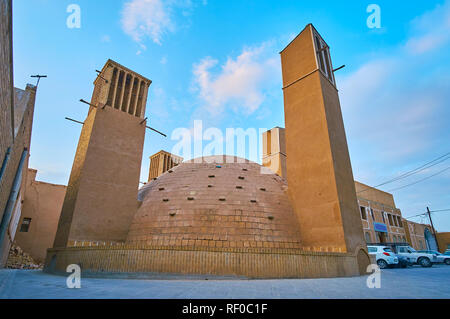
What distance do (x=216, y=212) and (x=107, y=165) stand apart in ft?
20.8

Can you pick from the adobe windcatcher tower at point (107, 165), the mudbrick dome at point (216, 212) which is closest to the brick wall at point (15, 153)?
the adobe windcatcher tower at point (107, 165)

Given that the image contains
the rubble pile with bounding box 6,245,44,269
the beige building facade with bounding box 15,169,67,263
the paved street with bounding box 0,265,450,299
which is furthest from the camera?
the beige building facade with bounding box 15,169,67,263

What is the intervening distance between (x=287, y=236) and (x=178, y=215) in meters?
5.59

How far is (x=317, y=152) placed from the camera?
508 inches

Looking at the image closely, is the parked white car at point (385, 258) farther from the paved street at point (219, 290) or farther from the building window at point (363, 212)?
the building window at point (363, 212)

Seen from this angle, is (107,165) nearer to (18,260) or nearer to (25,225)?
(18,260)

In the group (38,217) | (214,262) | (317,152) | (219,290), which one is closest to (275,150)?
(317,152)

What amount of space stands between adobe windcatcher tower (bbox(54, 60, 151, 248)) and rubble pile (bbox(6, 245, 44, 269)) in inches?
328

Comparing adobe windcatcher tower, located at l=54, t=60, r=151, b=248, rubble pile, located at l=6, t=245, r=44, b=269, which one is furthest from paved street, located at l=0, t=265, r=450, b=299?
Answer: rubble pile, located at l=6, t=245, r=44, b=269

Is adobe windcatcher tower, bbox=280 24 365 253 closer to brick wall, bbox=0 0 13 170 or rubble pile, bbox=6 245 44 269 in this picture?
brick wall, bbox=0 0 13 170

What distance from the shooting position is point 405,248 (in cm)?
1858

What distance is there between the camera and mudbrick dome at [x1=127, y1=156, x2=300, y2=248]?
1184 centimetres

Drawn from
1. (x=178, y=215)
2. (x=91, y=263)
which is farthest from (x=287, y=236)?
(x=91, y=263)
